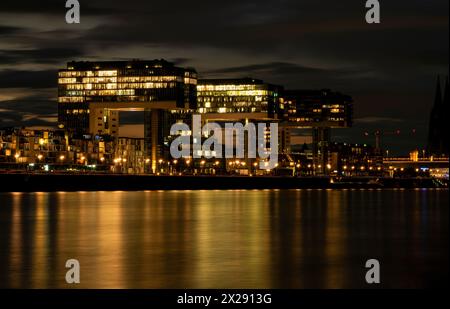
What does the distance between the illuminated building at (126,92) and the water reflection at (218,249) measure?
118 meters

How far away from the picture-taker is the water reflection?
29.5 metres

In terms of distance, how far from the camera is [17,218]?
63812 millimetres

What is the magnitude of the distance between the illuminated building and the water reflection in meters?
118

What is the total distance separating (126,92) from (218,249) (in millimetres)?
153330

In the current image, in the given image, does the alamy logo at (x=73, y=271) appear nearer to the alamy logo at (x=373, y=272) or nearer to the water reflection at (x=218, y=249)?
the water reflection at (x=218, y=249)

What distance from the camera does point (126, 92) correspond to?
627 ft

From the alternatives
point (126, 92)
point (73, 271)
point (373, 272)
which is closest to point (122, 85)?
point (126, 92)

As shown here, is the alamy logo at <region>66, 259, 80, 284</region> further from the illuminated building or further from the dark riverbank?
the illuminated building

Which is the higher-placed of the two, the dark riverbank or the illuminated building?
the illuminated building

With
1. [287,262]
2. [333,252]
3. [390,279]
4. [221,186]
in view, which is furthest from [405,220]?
[221,186]

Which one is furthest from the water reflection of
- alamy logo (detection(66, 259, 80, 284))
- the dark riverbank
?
the dark riverbank
